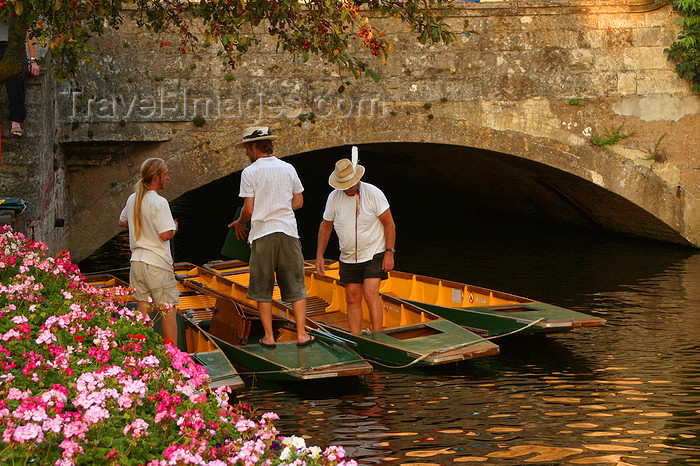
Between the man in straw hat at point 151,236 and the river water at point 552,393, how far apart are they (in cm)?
86

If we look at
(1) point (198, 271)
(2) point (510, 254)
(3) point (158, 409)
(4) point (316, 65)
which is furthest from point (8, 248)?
(2) point (510, 254)

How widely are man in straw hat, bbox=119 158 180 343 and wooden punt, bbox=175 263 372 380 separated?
60cm

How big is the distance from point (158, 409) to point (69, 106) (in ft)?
25.3

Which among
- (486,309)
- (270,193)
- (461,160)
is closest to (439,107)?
(461,160)

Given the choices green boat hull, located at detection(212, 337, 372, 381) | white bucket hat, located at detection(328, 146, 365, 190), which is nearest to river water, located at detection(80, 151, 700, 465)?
green boat hull, located at detection(212, 337, 372, 381)

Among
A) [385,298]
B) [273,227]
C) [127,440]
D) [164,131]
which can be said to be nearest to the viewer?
[127,440]

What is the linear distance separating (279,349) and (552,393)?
70.2 inches

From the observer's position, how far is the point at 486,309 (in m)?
6.99

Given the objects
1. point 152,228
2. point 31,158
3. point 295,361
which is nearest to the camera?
point 152,228

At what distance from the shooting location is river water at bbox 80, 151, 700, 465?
446cm

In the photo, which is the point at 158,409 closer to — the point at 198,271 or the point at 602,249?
the point at 198,271

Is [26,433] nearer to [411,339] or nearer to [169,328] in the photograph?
[169,328]

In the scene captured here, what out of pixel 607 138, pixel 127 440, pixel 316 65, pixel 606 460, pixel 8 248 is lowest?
pixel 606 460

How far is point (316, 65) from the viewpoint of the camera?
34.1 ft
